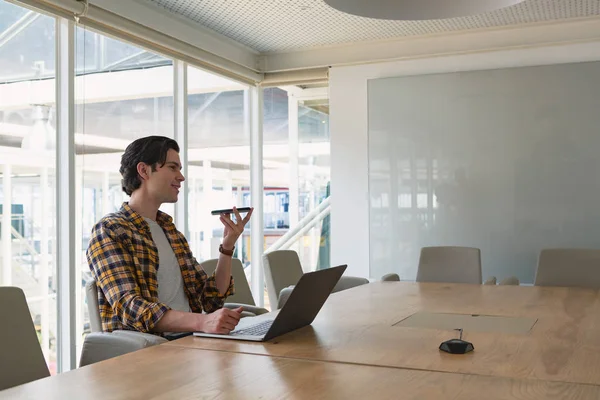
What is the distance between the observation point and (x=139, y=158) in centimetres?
310

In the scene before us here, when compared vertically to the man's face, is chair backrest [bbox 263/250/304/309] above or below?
below

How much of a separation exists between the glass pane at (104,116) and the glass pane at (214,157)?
2.06ft

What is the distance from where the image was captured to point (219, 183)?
22.6ft

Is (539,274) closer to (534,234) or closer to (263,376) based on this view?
(534,234)

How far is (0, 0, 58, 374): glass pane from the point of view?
4289 mm

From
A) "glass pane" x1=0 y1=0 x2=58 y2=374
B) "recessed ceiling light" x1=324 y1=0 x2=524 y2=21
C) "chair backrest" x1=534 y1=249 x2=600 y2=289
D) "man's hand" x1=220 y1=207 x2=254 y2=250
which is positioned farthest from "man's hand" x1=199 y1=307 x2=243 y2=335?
"chair backrest" x1=534 y1=249 x2=600 y2=289

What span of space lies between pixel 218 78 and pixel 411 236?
243 cm

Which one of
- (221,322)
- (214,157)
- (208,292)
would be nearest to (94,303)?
(208,292)

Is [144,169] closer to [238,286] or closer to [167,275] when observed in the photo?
[167,275]

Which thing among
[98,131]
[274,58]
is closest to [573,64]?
[274,58]

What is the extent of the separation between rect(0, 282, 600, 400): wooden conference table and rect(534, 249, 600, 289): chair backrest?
1.64 m

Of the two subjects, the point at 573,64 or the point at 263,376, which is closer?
the point at 263,376

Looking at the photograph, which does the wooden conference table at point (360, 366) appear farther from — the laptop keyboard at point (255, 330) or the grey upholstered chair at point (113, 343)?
the grey upholstered chair at point (113, 343)

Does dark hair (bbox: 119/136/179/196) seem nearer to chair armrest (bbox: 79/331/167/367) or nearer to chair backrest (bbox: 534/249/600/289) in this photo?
chair armrest (bbox: 79/331/167/367)
